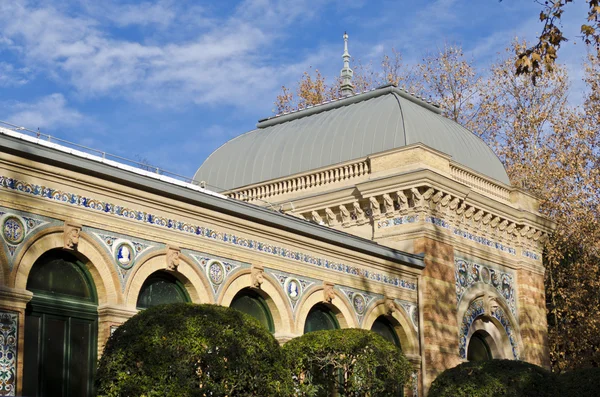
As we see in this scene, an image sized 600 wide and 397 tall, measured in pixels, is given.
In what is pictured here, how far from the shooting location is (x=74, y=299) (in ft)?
52.4

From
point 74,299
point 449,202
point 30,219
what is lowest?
point 74,299

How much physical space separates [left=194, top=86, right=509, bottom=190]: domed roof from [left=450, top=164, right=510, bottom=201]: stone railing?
811 mm

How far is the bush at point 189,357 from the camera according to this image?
13133mm

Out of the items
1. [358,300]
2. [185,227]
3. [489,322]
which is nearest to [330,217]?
[358,300]

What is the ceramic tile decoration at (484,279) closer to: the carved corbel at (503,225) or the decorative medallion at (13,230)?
the carved corbel at (503,225)

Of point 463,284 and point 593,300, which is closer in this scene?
point 463,284

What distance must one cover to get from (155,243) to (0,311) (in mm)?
3533

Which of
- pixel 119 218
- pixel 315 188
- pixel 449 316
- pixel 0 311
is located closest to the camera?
pixel 0 311

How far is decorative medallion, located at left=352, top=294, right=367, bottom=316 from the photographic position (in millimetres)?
21906

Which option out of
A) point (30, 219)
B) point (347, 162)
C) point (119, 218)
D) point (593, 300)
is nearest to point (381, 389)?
point (119, 218)

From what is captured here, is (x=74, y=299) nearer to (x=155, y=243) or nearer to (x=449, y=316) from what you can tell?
(x=155, y=243)

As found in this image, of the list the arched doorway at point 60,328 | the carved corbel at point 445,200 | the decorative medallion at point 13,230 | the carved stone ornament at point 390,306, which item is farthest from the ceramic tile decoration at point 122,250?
the carved corbel at point 445,200

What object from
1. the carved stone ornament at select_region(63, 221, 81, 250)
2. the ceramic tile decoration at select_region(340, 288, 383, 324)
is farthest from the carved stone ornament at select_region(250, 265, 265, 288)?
the carved stone ornament at select_region(63, 221, 81, 250)

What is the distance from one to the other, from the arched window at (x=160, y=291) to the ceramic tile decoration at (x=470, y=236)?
27.2 feet
